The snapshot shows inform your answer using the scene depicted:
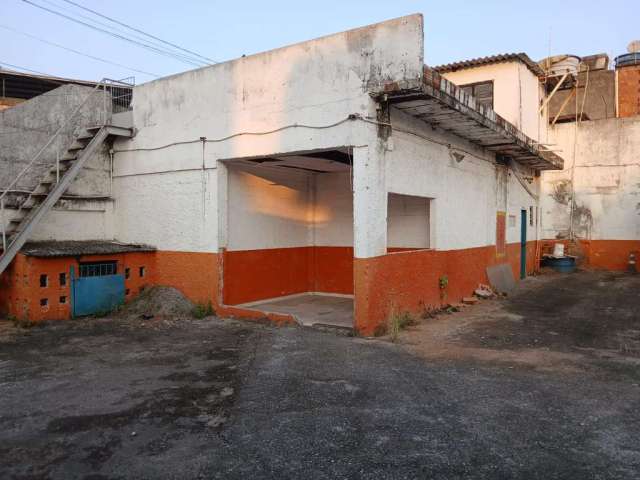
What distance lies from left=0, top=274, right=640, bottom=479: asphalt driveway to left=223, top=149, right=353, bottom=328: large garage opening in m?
2.00

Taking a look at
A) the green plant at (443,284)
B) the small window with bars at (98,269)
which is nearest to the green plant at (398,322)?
the green plant at (443,284)

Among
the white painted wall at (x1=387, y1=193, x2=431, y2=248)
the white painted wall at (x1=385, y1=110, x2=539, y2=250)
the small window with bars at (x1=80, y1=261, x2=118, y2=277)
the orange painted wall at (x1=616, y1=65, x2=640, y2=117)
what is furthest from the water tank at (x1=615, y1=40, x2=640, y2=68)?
the small window with bars at (x1=80, y1=261, x2=118, y2=277)

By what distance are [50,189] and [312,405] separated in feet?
23.6

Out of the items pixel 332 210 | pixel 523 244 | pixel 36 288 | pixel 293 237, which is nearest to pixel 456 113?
pixel 332 210

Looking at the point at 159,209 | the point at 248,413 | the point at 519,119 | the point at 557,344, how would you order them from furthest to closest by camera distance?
1. the point at 519,119
2. the point at 159,209
3. the point at 557,344
4. the point at 248,413

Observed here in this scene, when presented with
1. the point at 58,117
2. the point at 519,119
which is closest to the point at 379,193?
the point at 58,117

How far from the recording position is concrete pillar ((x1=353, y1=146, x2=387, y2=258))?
781 cm

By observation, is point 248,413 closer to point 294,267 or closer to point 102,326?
point 102,326

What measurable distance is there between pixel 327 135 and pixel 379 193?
1.31 metres

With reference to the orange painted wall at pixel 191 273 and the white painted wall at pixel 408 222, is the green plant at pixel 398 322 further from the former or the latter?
the orange painted wall at pixel 191 273

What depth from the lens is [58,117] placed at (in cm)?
1071

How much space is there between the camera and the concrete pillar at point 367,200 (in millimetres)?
7812

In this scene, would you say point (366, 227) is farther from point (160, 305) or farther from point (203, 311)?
point (160, 305)

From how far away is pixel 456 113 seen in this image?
28.9 ft
